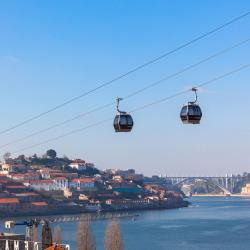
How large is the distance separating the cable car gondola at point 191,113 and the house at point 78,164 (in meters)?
61.1

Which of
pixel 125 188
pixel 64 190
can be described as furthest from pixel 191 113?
pixel 125 188

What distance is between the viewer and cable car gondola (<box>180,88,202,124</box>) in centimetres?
566

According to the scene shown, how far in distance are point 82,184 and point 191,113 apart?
2065 inches

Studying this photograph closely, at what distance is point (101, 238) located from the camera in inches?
1145

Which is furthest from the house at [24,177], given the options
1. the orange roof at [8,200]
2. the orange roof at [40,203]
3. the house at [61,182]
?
the orange roof at [8,200]

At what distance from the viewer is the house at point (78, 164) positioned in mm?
66812

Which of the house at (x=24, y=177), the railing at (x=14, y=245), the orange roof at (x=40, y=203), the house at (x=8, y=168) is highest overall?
the house at (x=8, y=168)

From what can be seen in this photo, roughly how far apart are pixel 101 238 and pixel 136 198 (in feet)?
101

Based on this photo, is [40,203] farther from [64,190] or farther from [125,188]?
[125,188]

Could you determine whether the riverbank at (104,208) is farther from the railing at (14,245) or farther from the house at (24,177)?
the railing at (14,245)

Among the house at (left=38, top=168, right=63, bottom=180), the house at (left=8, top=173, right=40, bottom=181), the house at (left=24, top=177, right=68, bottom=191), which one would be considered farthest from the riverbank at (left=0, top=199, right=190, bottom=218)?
the house at (left=38, top=168, right=63, bottom=180)

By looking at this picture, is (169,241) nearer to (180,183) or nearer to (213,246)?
(213,246)

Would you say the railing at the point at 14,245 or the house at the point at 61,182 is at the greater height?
the house at the point at 61,182

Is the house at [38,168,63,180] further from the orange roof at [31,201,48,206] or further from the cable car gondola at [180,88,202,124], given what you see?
the cable car gondola at [180,88,202,124]
